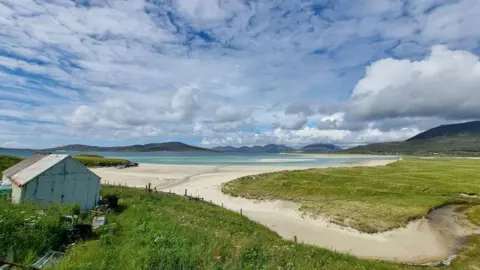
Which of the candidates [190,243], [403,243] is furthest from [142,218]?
[403,243]

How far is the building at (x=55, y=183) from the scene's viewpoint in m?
24.4

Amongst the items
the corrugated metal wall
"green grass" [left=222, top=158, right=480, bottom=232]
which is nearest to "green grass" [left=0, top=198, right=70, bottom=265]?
the corrugated metal wall

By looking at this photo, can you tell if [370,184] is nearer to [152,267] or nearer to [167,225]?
[167,225]

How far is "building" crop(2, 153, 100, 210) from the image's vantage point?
24359 mm

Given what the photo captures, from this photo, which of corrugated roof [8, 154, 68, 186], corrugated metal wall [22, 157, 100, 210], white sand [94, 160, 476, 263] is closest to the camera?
corrugated roof [8, 154, 68, 186]

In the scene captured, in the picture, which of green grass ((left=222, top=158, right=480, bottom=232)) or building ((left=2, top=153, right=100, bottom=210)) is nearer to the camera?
building ((left=2, top=153, right=100, bottom=210))

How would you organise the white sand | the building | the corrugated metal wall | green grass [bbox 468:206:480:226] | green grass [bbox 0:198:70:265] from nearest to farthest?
green grass [bbox 0:198:70:265] → the building → the corrugated metal wall → the white sand → green grass [bbox 468:206:480:226]

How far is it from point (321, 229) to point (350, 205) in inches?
449

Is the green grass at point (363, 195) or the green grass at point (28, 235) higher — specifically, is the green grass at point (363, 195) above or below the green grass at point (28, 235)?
below

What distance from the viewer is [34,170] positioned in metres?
26.0

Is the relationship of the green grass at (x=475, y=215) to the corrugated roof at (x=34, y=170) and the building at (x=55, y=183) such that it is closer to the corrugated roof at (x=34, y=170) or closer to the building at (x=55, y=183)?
the building at (x=55, y=183)

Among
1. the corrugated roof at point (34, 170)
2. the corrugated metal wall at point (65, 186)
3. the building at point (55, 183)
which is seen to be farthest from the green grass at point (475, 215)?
the corrugated roof at point (34, 170)

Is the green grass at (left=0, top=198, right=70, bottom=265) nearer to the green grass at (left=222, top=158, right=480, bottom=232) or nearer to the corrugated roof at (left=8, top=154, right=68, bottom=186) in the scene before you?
the corrugated roof at (left=8, top=154, right=68, bottom=186)

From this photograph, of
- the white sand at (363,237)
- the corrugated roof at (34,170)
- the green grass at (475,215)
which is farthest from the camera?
the green grass at (475,215)
